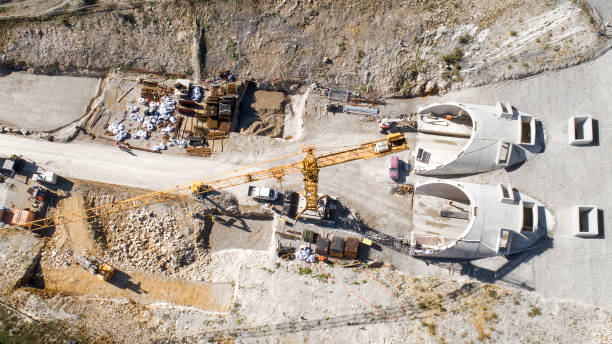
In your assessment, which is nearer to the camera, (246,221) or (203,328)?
(203,328)

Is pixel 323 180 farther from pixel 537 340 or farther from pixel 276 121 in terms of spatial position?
pixel 537 340

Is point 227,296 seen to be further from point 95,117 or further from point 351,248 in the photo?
point 95,117

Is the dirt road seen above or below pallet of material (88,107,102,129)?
below

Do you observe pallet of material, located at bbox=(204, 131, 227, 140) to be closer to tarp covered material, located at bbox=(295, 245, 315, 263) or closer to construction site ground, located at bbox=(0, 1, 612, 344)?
construction site ground, located at bbox=(0, 1, 612, 344)

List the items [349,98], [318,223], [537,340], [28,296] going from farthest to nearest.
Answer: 1. [349,98]
2. [318,223]
3. [28,296]
4. [537,340]

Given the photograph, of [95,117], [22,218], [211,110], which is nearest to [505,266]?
[211,110]

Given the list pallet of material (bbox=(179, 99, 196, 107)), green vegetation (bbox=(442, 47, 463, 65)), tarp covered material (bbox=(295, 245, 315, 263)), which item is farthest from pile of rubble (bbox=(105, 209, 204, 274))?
green vegetation (bbox=(442, 47, 463, 65))

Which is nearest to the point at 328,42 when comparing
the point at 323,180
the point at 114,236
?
the point at 323,180
